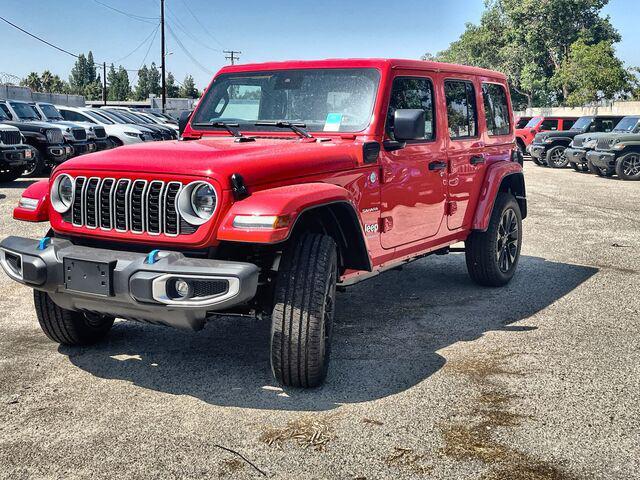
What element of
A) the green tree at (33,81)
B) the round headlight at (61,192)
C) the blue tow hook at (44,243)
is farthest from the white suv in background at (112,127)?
the green tree at (33,81)

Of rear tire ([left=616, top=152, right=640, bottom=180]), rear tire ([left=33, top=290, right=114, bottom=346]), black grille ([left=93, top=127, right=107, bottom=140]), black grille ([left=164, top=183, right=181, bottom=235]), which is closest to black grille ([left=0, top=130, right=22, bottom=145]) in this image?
black grille ([left=93, top=127, right=107, bottom=140])

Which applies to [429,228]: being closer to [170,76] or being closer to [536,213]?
[536,213]

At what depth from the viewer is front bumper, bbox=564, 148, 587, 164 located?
21688 mm

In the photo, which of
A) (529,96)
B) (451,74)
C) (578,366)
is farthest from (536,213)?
(529,96)

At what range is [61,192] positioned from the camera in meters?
4.35

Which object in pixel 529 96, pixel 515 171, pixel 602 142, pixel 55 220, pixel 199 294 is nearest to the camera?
pixel 199 294

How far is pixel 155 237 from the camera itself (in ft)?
13.0

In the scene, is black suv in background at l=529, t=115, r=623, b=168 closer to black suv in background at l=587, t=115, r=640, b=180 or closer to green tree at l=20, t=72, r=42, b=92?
black suv in background at l=587, t=115, r=640, b=180

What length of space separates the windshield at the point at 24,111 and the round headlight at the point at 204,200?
52.6 feet

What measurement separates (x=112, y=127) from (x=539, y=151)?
13.6 metres

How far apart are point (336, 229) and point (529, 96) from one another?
62.2 m

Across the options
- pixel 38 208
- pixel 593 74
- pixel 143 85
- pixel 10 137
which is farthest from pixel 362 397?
pixel 143 85

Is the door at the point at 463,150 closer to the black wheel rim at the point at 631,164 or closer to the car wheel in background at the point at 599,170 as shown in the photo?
the black wheel rim at the point at 631,164

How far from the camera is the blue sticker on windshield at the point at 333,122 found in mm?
5078
